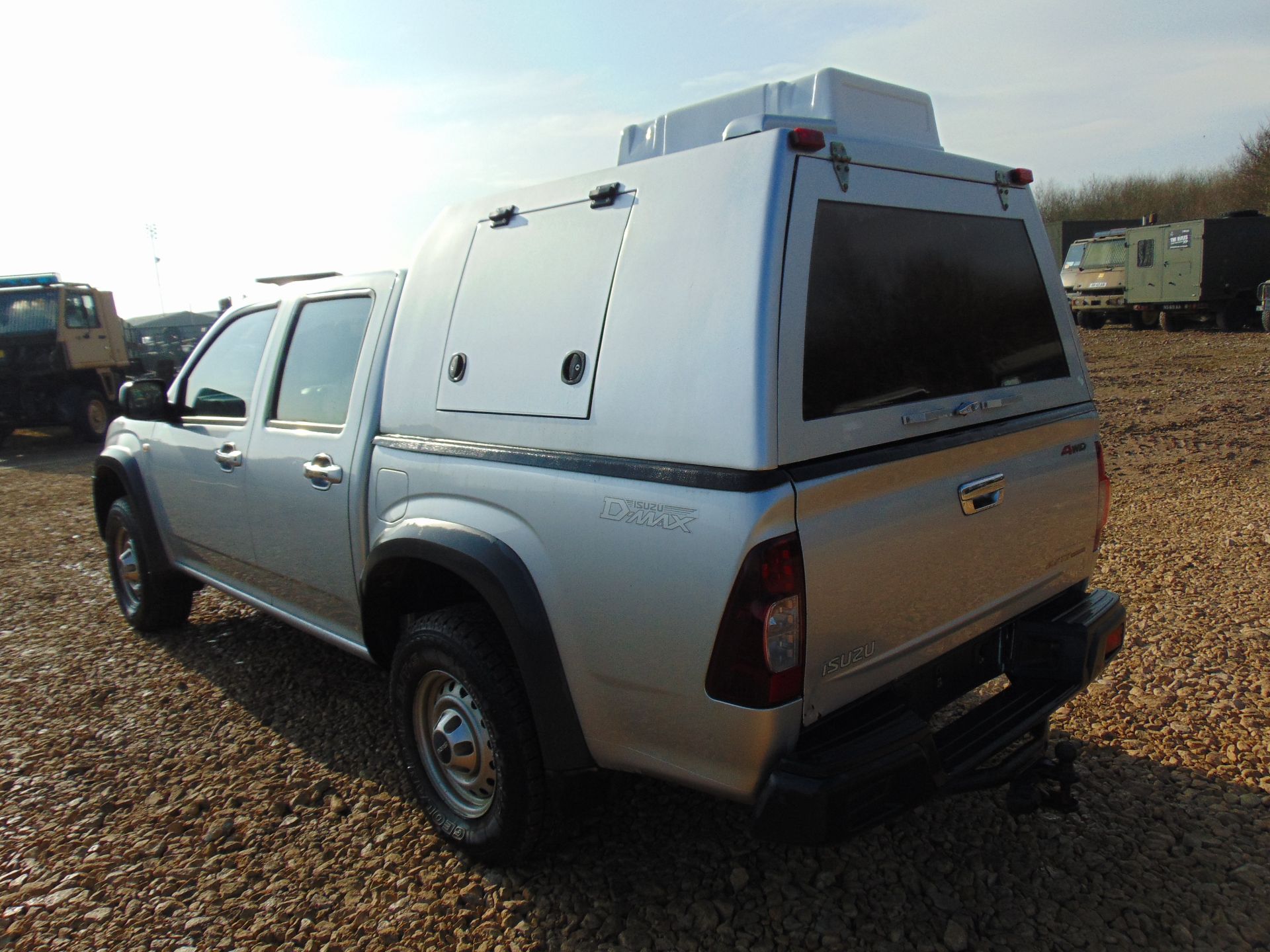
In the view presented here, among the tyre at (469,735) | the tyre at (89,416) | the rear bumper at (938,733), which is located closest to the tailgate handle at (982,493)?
the rear bumper at (938,733)

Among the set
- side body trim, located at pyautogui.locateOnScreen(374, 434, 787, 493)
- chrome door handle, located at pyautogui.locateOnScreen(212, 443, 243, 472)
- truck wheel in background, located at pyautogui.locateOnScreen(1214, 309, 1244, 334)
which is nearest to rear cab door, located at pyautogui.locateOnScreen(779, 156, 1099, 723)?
side body trim, located at pyautogui.locateOnScreen(374, 434, 787, 493)

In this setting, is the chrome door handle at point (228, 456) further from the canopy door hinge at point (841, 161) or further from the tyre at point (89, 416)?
the tyre at point (89, 416)

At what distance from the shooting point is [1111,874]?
260cm

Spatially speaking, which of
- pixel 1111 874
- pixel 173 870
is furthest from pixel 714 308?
pixel 173 870

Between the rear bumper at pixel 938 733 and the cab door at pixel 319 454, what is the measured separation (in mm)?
1826

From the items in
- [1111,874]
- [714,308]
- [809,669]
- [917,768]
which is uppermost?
[714,308]

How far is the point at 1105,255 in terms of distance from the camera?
851 inches

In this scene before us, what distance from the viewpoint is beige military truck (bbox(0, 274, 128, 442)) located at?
44.8ft

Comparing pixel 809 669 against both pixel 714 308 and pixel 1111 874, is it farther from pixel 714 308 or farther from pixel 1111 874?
pixel 1111 874

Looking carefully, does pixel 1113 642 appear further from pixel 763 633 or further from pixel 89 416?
pixel 89 416

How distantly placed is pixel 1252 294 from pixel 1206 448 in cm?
1392

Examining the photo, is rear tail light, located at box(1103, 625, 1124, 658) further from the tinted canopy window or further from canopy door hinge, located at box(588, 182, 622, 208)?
canopy door hinge, located at box(588, 182, 622, 208)

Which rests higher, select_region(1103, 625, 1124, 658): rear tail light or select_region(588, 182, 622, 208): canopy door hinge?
select_region(588, 182, 622, 208): canopy door hinge

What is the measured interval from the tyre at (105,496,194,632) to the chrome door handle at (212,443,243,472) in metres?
1.04
